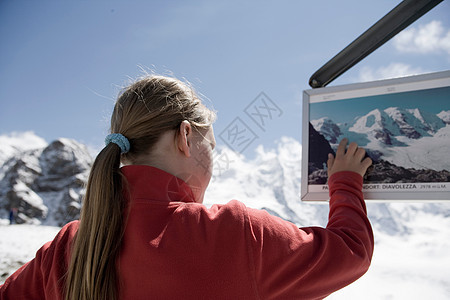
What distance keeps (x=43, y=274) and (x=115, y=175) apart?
33 centimetres


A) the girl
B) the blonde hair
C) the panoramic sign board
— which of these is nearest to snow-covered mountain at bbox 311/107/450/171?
the panoramic sign board

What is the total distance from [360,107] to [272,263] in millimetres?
666

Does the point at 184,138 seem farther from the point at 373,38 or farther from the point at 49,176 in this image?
the point at 49,176

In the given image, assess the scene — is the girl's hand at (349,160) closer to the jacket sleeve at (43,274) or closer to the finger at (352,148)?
the finger at (352,148)

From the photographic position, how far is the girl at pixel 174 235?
0.70 metres

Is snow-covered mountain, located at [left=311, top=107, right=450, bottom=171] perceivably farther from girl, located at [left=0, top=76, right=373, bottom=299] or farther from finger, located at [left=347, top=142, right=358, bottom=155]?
girl, located at [left=0, top=76, right=373, bottom=299]

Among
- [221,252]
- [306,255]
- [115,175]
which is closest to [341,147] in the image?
[306,255]

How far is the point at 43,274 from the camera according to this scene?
2.92 ft

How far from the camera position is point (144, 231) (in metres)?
0.73

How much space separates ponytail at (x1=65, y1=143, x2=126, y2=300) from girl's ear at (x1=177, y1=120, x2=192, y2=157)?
17 cm

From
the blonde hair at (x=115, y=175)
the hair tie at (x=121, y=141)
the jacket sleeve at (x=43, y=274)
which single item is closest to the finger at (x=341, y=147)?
the blonde hair at (x=115, y=175)

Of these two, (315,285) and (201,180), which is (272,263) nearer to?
(315,285)

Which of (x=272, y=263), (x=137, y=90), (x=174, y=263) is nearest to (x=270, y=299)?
(x=272, y=263)

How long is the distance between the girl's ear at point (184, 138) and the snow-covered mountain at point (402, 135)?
1.68ft
